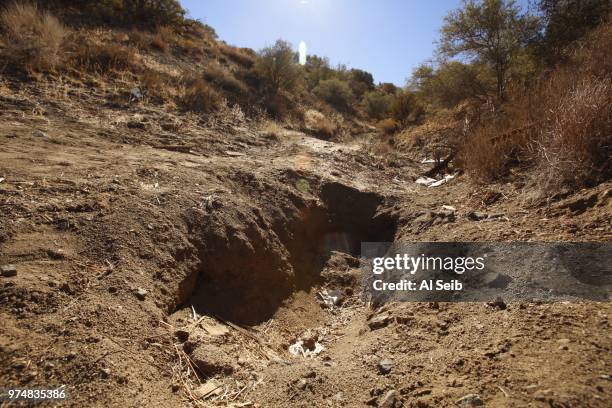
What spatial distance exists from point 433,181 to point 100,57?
22.4 ft

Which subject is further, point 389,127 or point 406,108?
point 406,108

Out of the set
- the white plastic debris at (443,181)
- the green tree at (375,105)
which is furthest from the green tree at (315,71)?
the white plastic debris at (443,181)

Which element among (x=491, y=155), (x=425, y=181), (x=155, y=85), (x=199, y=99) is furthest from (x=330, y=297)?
(x=155, y=85)

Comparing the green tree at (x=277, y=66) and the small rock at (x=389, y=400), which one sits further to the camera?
the green tree at (x=277, y=66)

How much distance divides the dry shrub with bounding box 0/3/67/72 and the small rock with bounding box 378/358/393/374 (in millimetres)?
6662

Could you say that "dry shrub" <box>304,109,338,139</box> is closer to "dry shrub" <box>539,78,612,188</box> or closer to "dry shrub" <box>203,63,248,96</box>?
"dry shrub" <box>203,63,248,96</box>

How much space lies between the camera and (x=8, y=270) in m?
2.04

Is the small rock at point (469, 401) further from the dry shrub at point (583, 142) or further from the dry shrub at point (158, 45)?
the dry shrub at point (158, 45)

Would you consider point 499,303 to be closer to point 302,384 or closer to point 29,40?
point 302,384

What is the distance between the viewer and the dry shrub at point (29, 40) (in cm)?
598

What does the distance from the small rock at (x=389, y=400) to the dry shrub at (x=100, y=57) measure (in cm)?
732

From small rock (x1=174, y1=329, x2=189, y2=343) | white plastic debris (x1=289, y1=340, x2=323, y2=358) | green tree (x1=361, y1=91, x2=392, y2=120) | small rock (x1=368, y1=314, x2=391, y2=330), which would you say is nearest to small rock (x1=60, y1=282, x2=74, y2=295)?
small rock (x1=174, y1=329, x2=189, y2=343)

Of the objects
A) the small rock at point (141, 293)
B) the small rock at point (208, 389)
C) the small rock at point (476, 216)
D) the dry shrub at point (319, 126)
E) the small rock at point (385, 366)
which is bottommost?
the small rock at point (208, 389)

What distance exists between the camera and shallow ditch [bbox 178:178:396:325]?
302 cm
